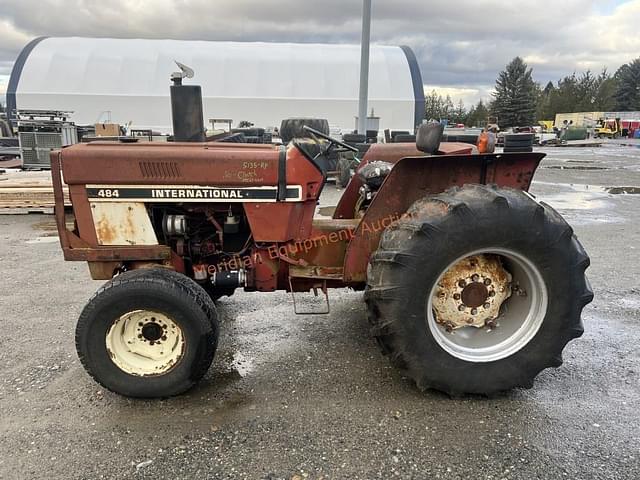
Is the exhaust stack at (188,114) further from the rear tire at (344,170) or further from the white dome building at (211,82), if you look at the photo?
the white dome building at (211,82)

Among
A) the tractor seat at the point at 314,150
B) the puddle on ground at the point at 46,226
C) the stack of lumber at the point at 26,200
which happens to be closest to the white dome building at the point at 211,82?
the stack of lumber at the point at 26,200

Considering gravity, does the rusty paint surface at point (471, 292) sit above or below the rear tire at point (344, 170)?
below

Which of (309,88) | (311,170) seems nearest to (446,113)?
(309,88)

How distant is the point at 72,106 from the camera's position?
81.1ft

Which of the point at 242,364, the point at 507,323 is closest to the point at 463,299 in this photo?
the point at 507,323

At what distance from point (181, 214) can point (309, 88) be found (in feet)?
80.5

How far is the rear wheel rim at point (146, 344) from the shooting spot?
271cm

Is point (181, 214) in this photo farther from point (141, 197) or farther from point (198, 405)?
point (198, 405)

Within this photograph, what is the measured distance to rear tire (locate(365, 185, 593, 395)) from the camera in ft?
8.40

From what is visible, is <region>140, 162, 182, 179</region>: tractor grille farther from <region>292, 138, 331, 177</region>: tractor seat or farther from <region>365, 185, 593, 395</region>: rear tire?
<region>365, 185, 593, 395</region>: rear tire

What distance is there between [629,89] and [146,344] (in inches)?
2978

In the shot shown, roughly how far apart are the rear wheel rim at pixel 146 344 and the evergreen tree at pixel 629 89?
73549mm

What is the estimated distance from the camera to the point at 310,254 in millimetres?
3227

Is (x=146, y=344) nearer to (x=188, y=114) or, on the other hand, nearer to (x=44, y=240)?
(x=188, y=114)
